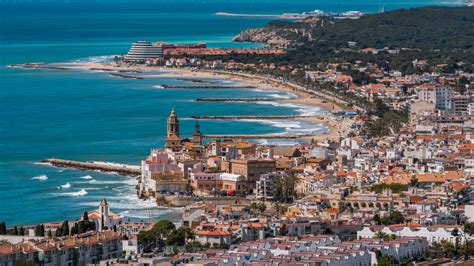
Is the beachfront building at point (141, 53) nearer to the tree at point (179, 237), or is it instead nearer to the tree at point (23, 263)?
the tree at point (179, 237)

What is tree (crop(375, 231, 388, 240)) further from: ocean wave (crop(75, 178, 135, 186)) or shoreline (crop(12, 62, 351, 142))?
shoreline (crop(12, 62, 351, 142))

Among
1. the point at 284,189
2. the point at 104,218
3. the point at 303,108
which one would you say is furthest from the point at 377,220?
the point at 303,108

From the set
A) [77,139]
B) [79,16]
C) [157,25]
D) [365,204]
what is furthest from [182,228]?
[79,16]

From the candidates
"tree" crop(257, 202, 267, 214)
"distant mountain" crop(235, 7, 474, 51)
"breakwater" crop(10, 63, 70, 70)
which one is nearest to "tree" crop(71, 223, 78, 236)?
"tree" crop(257, 202, 267, 214)

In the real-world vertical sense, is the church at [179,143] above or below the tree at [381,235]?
above

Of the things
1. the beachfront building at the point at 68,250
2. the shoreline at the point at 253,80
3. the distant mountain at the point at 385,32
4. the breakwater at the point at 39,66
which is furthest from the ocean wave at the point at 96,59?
the beachfront building at the point at 68,250

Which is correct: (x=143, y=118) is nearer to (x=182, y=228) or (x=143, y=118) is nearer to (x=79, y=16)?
(x=182, y=228)

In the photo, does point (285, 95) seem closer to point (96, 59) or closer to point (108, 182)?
point (96, 59)
